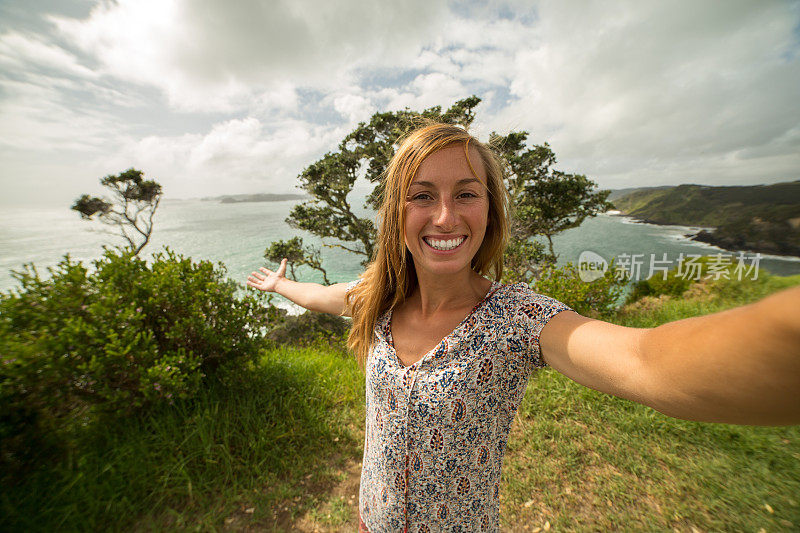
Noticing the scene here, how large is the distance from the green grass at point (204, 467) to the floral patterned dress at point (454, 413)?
1852 mm

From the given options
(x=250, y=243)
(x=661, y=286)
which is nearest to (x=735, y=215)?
(x=661, y=286)

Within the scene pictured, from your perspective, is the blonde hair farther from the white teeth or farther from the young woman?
the white teeth

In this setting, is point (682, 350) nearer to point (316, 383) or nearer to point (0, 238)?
point (316, 383)

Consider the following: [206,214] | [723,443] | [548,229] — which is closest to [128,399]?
[723,443]

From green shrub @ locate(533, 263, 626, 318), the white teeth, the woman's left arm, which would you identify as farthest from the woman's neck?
green shrub @ locate(533, 263, 626, 318)

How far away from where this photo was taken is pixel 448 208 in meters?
1.29

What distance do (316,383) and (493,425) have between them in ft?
9.63

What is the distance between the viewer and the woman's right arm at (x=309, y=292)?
1.98 m

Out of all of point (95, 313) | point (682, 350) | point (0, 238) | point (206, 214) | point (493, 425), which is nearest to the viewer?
point (682, 350)

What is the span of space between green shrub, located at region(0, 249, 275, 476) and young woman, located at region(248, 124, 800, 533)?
220 cm

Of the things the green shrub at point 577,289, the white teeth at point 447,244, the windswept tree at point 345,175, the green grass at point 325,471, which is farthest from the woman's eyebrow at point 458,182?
the windswept tree at point 345,175

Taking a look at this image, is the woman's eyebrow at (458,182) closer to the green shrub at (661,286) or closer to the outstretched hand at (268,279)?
the outstretched hand at (268,279)

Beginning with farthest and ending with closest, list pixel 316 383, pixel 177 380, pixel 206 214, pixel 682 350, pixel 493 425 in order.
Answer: pixel 206 214 → pixel 316 383 → pixel 177 380 → pixel 493 425 → pixel 682 350

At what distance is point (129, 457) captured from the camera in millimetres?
2496
